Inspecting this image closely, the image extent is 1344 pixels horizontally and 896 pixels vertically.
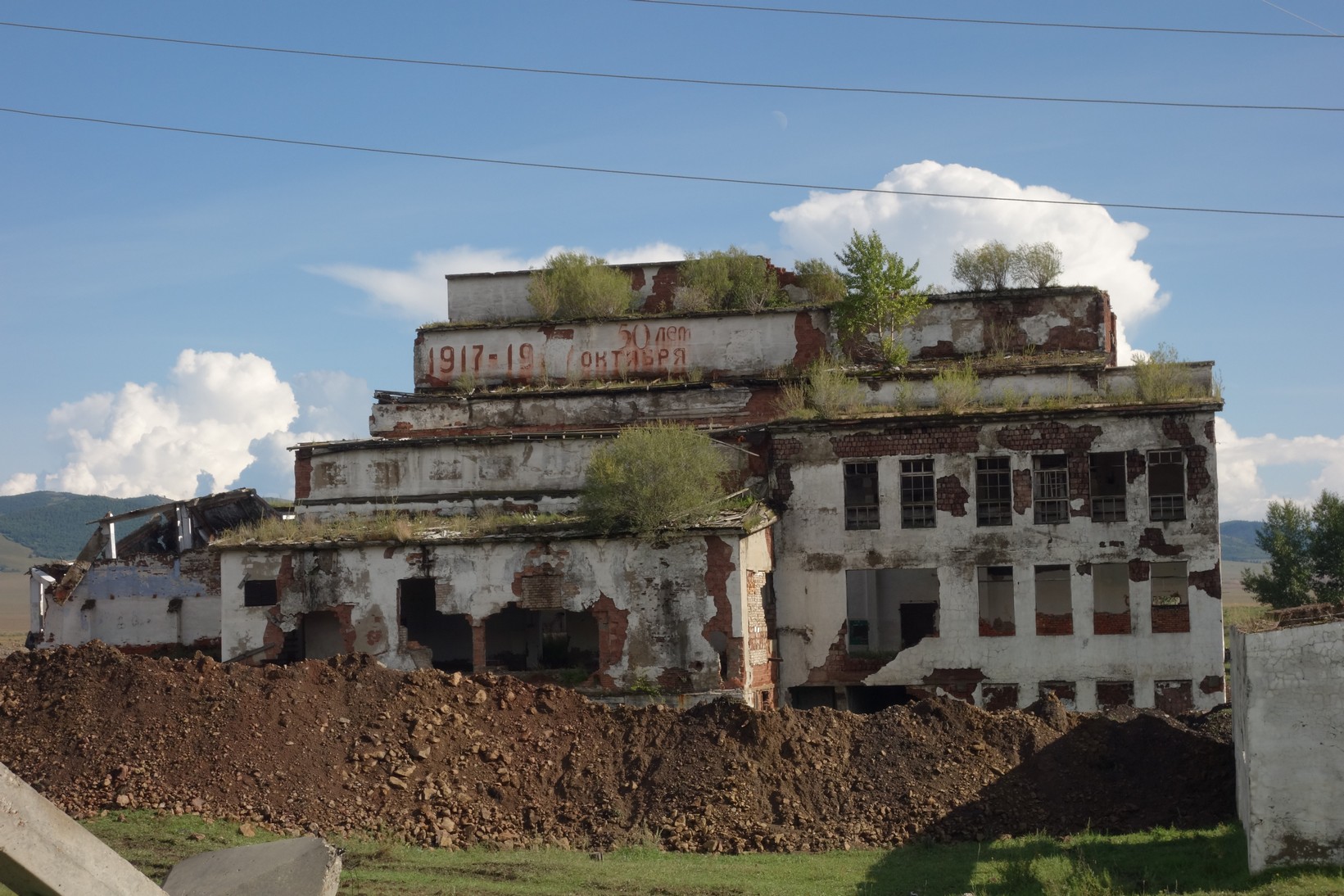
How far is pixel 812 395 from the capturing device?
26.7m

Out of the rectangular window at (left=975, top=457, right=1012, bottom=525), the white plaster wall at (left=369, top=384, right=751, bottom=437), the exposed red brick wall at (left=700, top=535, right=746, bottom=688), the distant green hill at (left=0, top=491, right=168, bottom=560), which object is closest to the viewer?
the exposed red brick wall at (left=700, top=535, right=746, bottom=688)

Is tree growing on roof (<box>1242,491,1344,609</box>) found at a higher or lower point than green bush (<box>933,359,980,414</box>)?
lower

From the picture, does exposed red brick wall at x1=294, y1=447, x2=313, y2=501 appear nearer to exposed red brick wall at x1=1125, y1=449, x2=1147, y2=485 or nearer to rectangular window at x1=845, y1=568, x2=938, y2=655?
rectangular window at x1=845, y1=568, x2=938, y2=655

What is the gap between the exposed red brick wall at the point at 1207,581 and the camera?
24.4 metres

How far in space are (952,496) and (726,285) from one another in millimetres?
10727

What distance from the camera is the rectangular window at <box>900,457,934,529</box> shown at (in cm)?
2534

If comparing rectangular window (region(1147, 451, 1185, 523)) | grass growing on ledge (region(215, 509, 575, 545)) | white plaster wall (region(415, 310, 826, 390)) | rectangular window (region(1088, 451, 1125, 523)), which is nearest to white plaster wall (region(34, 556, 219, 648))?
grass growing on ledge (region(215, 509, 575, 545))

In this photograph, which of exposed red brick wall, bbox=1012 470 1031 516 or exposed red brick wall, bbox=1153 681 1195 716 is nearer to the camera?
exposed red brick wall, bbox=1153 681 1195 716

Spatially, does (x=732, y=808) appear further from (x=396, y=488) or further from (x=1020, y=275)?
(x=1020, y=275)

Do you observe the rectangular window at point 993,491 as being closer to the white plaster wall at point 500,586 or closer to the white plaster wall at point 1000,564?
the white plaster wall at point 1000,564

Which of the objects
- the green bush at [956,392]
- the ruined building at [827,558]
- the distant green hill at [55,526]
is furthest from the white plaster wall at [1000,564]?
the distant green hill at [55,526]

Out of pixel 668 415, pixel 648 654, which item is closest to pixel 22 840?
pixel 648 654

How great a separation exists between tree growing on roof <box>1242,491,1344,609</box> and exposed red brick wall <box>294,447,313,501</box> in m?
34.0

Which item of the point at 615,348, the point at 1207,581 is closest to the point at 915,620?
the point at 1207,581
